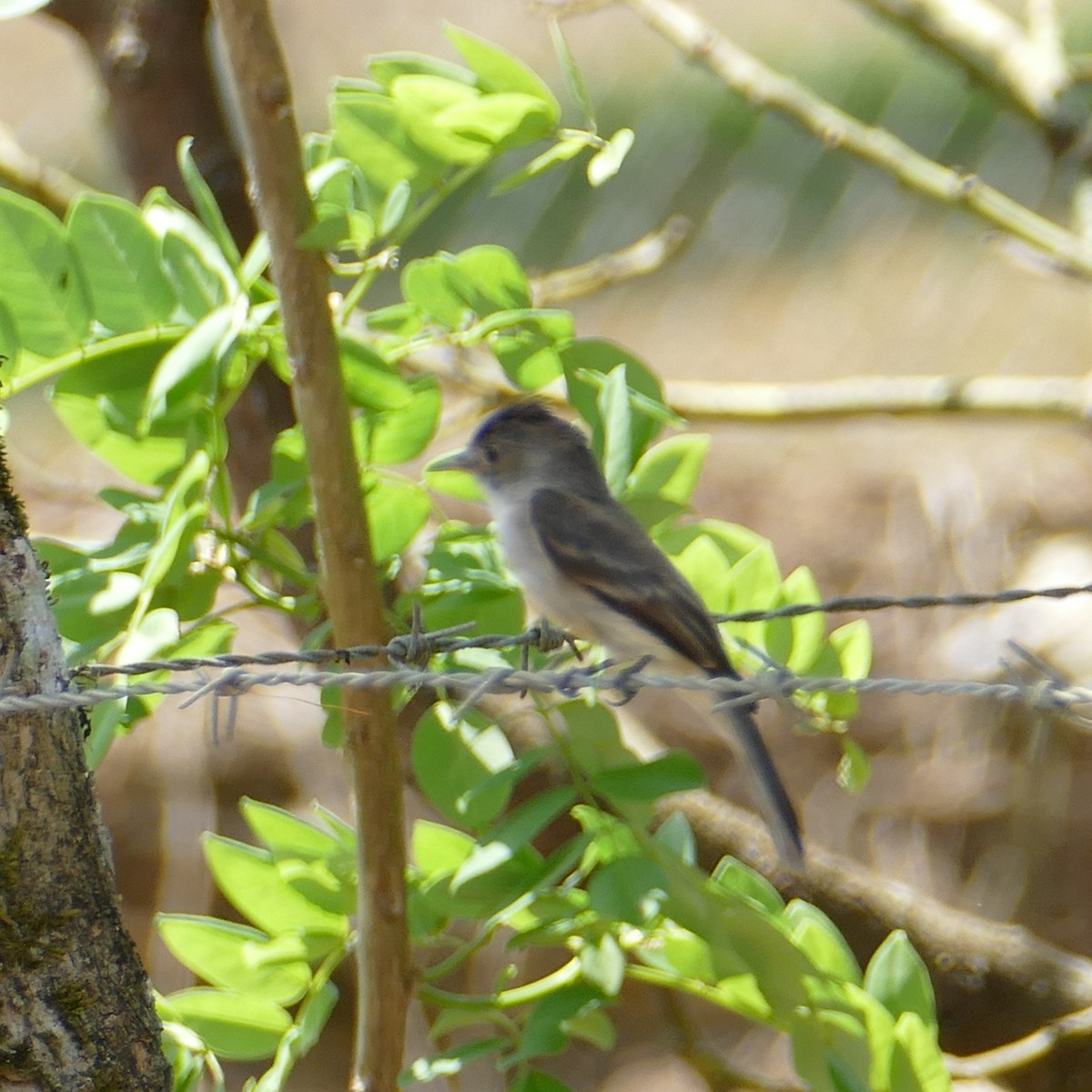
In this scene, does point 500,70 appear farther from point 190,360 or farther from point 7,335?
point 7,335

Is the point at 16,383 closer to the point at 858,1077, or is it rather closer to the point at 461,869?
the point at 461,869

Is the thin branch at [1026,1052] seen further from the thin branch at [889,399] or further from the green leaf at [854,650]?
the thin branch at [889,399]

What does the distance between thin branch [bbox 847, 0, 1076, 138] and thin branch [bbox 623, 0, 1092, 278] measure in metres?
0.29

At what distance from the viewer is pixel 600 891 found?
2014 millimetres

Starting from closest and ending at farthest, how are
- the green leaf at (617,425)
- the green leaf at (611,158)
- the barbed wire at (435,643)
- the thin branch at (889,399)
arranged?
the barbed wire at (435,643), the green leaf at (611,158), the green leaf at (617,425), the thin branch at (889,399)

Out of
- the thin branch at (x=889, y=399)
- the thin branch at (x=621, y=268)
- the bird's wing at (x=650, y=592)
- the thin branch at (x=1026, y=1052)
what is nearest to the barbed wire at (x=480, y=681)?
the bird's wing at (x=650, y=592)

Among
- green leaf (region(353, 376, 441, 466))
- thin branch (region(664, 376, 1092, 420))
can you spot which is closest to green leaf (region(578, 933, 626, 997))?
green leaf (region(353, 376, 441, 466))

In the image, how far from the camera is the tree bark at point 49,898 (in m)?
1.57

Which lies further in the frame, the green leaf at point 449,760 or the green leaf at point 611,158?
the green leaf at point 449,760

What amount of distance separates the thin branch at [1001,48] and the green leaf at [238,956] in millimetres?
3001

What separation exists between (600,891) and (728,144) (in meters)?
6.78

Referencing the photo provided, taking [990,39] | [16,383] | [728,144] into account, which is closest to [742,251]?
[728,144]

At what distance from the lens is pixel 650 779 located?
2.11 metres

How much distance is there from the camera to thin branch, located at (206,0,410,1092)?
200 centimetres
